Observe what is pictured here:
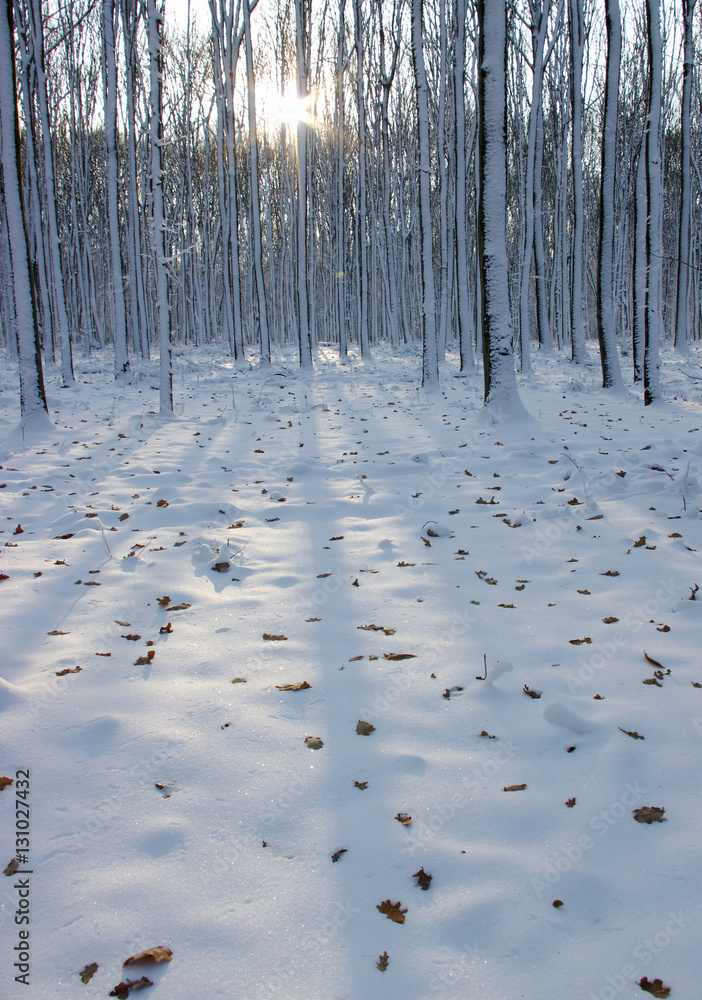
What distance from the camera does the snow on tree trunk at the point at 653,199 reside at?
8305 mm

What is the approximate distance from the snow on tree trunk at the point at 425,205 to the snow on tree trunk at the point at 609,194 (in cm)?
288

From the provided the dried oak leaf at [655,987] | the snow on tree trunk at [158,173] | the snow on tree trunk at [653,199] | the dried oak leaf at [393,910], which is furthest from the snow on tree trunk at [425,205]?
the dried oak leaf at [655,987]

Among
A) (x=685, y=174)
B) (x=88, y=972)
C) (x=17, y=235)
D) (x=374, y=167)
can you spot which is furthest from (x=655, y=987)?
(x=374, y=167)

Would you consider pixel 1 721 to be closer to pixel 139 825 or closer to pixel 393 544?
pixel 139 825

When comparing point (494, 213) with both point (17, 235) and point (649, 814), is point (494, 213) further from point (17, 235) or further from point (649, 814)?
point (649, 814)

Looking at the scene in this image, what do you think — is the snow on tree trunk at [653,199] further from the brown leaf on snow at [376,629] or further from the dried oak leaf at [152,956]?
the dried oak leaf at [152,956]

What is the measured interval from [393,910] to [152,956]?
629 millimetres

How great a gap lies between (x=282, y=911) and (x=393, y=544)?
2768 millimetres

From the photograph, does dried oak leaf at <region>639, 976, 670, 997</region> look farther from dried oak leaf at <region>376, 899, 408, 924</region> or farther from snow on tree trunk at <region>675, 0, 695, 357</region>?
snow on tree trunk at <region>675, 0, 695, 357</region>

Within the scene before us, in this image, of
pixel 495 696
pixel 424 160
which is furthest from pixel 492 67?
pixel 495 696

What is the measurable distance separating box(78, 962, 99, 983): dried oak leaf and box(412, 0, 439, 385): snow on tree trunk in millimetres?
10002

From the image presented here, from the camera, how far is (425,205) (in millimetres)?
10289

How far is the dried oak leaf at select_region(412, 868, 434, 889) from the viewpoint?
167 cm

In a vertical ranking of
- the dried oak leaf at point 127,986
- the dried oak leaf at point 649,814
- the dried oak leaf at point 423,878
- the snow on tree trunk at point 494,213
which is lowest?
the dried oak leaf at point 127,986
